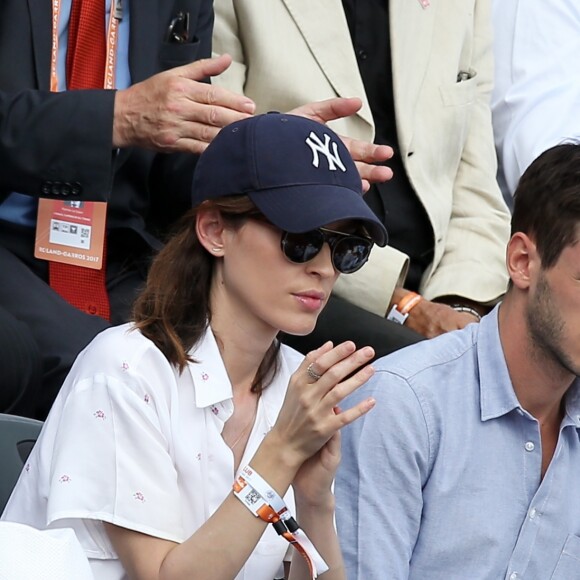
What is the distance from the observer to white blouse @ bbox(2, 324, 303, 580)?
6.91 feet

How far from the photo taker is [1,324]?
2.63 m

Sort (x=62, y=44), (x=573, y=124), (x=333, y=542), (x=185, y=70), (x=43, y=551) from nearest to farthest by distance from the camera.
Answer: (x=43, y=551) → (x=333, y=542) → (x=185, y=70) → (x=62, y=44) → (x=573, y=124)

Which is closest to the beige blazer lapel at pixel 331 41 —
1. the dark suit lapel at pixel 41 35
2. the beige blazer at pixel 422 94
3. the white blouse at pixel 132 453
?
the beige blazer at pixel 422 94

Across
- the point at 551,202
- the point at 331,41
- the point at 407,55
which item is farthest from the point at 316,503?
the point at 407,55

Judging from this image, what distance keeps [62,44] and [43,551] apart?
196 centimetres

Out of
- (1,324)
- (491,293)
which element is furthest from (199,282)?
(491,293)

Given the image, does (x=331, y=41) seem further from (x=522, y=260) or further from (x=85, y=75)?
(x=522, y=260)

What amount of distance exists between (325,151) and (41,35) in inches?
39.1

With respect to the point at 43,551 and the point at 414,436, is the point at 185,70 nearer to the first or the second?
the point at 414,436

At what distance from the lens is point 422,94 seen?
3828mm

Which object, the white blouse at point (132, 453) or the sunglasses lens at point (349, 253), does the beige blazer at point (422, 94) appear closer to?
the sunglasses lens at point (349, 253)

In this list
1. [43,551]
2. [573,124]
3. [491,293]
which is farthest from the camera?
[573,124]

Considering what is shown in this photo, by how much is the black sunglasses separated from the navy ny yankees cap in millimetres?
33

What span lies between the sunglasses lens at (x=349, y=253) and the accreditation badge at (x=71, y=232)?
904mm
